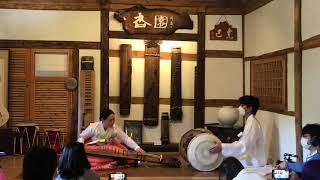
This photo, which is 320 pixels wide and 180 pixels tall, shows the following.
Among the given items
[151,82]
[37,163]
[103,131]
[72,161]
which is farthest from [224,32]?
[37,163]

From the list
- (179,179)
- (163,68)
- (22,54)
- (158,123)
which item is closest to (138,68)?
(163,68)

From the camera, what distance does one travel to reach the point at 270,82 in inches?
262

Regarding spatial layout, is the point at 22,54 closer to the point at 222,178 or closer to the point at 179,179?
the point at 179,179

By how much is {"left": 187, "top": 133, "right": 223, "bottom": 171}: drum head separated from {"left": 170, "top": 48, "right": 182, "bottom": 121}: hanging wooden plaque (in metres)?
2.73

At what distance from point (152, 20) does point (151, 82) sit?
4.06 feet

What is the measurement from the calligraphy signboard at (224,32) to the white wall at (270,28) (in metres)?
0.25

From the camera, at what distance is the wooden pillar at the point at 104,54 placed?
25.2 ft

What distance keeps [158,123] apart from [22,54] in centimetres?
271

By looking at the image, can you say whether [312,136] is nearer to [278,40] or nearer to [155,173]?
[155,173]

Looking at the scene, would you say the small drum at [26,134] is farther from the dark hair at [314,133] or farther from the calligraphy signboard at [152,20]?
the dark hair at [314,133]

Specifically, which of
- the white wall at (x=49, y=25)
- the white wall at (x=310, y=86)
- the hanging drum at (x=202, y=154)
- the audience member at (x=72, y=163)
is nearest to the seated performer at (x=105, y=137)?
the hanging drum at (x=202, y=154)

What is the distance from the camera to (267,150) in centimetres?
664

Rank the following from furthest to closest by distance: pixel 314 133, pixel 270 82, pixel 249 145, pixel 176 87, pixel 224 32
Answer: pixel 176 87 < pixel 224 32 < pixel 270 82 < pixel 249 145 < pixel 314 133

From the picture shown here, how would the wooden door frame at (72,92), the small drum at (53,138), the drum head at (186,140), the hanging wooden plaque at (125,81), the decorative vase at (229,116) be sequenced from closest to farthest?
the drum head at (186,140)
the decorative vase at (229,116)
the small drum at (53,138)
the wooden door frame at (72,92)
the hanging wooden plaque at (125,81)
